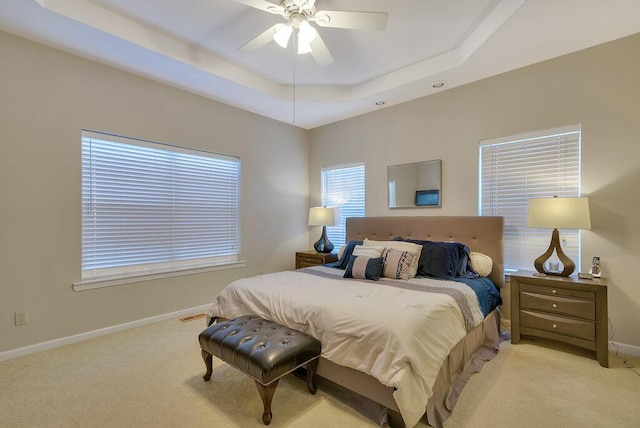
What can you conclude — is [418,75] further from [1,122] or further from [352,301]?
[1,122]

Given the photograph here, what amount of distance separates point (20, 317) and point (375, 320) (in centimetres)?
316

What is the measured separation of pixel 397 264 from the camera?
2.95m

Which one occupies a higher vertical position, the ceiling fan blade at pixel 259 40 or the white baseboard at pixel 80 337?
the ceiling fan blade at pixel 259 40

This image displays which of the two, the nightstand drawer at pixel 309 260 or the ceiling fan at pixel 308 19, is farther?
the nightstand drawer at pixel 309 260

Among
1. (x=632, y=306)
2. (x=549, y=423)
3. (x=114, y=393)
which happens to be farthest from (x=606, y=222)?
(x=114, y=393)

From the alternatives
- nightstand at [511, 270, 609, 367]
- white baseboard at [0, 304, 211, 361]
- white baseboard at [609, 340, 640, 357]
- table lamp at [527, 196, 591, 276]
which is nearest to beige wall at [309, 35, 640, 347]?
white baseboard at [609, 340, 640, 357]

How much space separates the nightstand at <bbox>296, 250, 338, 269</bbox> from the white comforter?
166cm

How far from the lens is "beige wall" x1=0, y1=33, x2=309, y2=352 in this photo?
263cm

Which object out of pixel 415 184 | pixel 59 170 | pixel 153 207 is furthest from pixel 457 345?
pixel 59 170

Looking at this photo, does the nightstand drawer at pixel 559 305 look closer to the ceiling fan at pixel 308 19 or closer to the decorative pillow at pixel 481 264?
the decorative pillow at pixel 481 264

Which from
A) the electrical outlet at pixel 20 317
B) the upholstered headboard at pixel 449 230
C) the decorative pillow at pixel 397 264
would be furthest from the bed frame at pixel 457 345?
the electrical outlet at pixel 20 317

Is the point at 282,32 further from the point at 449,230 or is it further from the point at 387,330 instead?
the point at 449,230

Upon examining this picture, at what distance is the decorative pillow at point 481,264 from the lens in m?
3.12

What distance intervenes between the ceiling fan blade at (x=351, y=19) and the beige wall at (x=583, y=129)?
1.94 m
